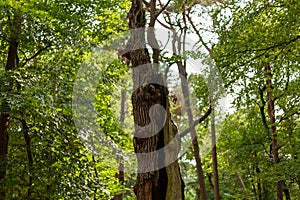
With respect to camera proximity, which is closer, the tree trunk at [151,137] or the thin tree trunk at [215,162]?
the tree trunk at [151,137]

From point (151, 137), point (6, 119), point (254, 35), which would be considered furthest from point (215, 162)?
point (151, 137)

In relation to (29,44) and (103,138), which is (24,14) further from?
(103,138)

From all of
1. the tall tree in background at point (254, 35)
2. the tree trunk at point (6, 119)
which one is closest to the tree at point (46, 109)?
the tree trunk at point (6, 119)

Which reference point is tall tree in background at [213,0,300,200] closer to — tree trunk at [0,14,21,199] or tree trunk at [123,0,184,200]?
tree trunk at [123,0,184,200]

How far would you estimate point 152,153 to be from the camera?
413 centimetres

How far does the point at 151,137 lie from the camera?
164 inches

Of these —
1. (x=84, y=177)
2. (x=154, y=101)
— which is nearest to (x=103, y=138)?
(x=84, y=177)

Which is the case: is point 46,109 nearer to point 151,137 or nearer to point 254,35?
point 151,137

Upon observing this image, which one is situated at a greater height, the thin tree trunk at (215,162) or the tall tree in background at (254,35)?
the tall tree in background at (254,35)

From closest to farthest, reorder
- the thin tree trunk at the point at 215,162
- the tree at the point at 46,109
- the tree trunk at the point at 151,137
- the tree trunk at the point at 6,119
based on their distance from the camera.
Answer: the tree trunk at the point at 151,137
the tree at the point at 46,109
the tree trunk at the point at 6,119
the thin tree trunk at the point at 215,162

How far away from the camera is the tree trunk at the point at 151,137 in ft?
13.4

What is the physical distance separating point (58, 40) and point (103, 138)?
1763 millimetres

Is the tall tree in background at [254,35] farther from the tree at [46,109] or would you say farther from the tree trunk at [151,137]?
the tree at [46,109]

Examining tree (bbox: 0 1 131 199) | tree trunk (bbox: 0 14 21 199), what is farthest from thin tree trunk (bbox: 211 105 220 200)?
tree trunk (bbox: 0 14 21 199)
